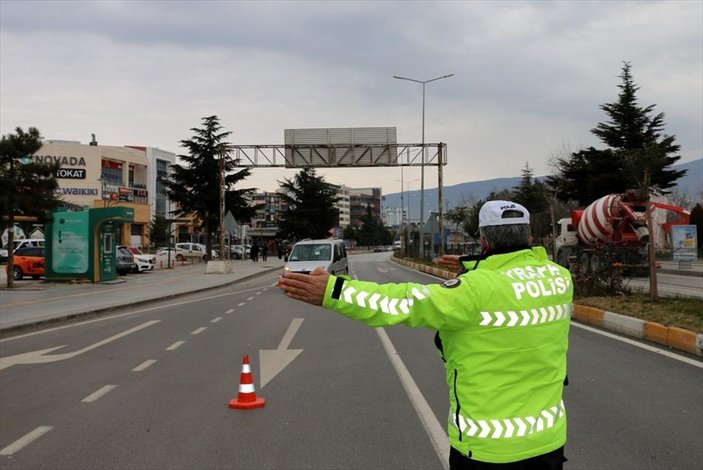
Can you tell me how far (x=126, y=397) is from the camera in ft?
21.6

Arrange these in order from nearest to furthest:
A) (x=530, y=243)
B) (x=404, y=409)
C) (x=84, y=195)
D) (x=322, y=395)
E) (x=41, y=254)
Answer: (x=530, y=243), (x=404, y=409), (x=322, y=395), (x=41, y=254), (x=84, y=195)

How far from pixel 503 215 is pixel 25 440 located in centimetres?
463

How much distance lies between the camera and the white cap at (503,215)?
8.43ft

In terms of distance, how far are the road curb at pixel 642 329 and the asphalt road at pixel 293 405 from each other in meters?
0.41

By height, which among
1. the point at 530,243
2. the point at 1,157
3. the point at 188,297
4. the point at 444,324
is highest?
the point at 1,157

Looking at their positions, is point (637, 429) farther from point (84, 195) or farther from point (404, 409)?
point (84, 195)

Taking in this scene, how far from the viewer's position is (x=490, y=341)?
233 centimetres

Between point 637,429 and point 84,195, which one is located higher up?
point 84,195

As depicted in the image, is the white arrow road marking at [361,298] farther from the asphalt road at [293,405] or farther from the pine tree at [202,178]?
the pine tree at [202,178]

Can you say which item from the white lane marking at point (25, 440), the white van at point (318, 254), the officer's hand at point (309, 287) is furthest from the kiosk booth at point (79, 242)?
the officer's hand at point (309, 287)

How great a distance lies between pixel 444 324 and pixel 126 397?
5.30 meters

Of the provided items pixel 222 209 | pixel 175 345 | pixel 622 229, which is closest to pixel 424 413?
pixel 175 345

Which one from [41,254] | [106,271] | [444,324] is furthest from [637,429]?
[41,254]

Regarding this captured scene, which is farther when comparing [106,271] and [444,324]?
[106,271]
